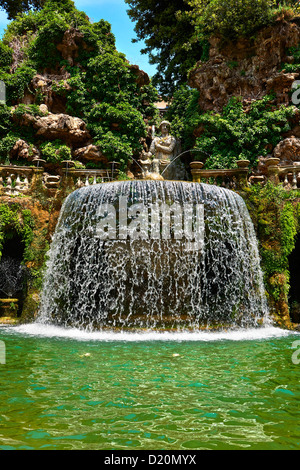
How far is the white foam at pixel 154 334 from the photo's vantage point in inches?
267

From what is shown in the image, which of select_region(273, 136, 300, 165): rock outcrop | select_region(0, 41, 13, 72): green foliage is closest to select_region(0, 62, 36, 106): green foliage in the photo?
select_region(0, 41, 13, 72): green foliage

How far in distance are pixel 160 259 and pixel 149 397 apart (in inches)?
207

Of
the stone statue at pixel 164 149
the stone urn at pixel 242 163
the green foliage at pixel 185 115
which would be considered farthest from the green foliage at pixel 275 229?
the green foliage at pixel 185 115

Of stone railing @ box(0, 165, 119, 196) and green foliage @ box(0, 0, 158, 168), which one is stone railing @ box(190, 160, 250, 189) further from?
green foliage @ box(0, 0, 158, 168)

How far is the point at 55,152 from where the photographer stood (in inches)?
688

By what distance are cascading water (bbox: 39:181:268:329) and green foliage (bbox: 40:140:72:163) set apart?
354 inches

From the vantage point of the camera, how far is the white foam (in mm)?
6777

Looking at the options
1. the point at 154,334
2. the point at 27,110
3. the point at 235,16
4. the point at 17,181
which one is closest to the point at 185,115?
the point at 235,16

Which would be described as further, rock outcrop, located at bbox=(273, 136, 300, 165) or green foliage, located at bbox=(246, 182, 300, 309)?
rock outcrop, located at bbox=(273, 136, 300, 165)

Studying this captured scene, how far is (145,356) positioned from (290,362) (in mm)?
1913

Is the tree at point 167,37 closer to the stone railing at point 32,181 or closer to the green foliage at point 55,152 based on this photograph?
the green foliage at point 55,152

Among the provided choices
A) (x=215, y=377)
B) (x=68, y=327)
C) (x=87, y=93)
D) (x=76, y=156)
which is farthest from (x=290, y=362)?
(x=87, y=93)

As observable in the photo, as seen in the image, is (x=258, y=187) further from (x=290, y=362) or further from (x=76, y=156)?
(x=76, y=156)

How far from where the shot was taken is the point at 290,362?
464 centimetres
